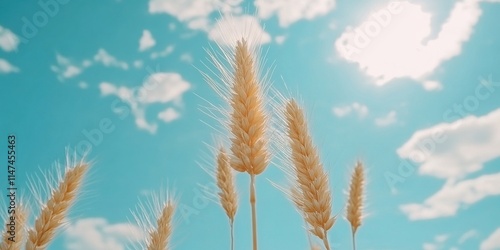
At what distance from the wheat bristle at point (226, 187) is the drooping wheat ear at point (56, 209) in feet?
4.74

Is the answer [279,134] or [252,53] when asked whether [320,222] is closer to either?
[279,134]

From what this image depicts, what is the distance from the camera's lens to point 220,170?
5.58 meters

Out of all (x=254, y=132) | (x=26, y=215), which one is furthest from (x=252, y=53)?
(x=26, y=215)

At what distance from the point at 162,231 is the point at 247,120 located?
157 centimetres

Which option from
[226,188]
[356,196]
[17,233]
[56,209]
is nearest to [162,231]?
[56,209]

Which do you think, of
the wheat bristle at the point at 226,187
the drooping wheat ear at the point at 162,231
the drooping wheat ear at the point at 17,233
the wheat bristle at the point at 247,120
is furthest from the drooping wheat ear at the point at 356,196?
the drooping wheat ear at the point at 17,233

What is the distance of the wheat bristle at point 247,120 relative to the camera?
304cm

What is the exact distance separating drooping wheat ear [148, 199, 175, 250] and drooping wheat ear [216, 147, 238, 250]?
2.33 feet

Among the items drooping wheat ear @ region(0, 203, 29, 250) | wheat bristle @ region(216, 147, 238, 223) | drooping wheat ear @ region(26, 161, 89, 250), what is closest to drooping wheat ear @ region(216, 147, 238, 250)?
wheat bristle @ region(216, 147, 238, 223)

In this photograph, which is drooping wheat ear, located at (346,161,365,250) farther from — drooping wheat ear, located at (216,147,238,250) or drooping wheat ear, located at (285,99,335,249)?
drooping wheat ear, located at (285,99,335,249)

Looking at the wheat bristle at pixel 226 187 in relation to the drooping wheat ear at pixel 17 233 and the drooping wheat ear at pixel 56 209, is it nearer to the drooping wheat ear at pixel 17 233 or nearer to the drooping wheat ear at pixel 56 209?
the drooping wheat ear at pixel 56 209

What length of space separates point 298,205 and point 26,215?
8.63 feet

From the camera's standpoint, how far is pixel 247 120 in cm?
318

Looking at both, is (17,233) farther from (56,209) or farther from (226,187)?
(226,187)
